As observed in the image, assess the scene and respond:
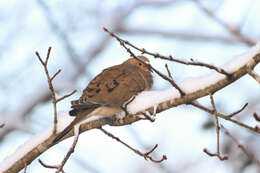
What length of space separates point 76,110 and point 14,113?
330 centimetres

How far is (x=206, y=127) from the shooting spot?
520cm

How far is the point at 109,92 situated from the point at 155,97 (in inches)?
31.2

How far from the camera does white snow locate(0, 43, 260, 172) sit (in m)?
2.46

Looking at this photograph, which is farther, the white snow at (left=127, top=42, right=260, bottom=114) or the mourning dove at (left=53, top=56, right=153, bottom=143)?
the mourning dove at (left=53, top=56, right=153, bottom=143)

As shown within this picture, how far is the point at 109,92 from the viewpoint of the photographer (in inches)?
136

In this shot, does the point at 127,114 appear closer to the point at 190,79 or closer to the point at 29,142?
the point at 190,79

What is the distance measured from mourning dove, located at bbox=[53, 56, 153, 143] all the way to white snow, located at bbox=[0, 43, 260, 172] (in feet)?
0.26

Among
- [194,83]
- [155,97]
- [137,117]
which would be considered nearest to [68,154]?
[137,117]

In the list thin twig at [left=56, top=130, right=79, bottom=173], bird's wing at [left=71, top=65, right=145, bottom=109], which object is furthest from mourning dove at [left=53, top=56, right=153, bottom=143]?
thin twig at [left=56, top=130, right=79, bottom=173]

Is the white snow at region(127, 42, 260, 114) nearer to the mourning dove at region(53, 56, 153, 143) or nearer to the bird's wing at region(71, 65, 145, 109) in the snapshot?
the mourning dove at region(53, 56, 153, 143)

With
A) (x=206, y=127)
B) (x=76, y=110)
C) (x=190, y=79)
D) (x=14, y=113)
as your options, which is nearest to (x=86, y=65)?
(x=14, y=113)

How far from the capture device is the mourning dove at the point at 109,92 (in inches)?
121

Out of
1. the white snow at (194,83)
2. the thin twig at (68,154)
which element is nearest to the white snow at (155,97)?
the white snow at (194,83)

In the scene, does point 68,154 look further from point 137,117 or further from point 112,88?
point 112,88
